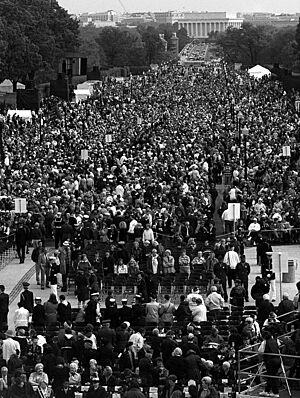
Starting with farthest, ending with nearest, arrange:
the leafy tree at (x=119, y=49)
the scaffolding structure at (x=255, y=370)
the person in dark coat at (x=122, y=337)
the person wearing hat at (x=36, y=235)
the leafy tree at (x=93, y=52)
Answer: the leafy tree at (x=119, y=49) → the leafy tree at (x=93, y=52) → the person wearing hat at (x=36, y=235) → the person in dark coat at (x=122, y=337) → the scaffolding structure at (x=255, y=370)

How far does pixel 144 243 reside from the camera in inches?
1297

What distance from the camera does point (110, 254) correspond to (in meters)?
31.7

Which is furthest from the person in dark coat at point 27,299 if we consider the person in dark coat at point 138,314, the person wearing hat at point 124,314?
the person in dark coat at point 138,314

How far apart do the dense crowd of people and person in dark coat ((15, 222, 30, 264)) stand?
5 cm

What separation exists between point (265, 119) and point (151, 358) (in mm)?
45348

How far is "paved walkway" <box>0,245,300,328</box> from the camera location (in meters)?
31.5

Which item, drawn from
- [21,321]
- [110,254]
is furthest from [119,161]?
[21,321]

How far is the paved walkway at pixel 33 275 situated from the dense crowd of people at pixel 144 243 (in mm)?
342

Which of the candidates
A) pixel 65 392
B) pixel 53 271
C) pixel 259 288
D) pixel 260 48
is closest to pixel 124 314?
pixel 259 288

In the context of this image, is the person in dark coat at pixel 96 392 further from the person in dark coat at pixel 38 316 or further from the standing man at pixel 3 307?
the standing man at pixel 3 307

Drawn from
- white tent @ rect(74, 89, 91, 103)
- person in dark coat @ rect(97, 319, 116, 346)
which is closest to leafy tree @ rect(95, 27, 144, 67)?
white tent @ rect(74, 89, 91, 103)

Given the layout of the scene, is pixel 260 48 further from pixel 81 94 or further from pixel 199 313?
pixel 199 313

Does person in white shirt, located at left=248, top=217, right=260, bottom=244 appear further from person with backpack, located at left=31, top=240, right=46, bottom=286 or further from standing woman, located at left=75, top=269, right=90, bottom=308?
standing woman, located at left=75, top=269, right=90, bottom=308

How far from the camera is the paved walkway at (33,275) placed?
3147 centimetres
